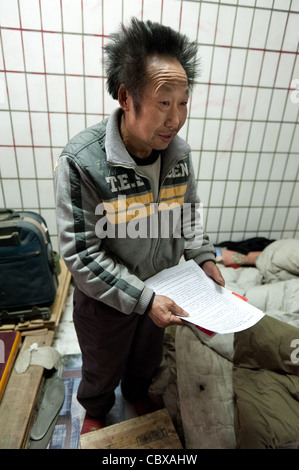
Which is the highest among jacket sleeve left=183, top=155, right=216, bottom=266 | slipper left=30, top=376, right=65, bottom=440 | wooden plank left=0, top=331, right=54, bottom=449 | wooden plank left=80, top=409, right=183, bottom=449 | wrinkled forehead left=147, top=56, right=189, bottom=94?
wrinkled forehead left=147, top=56, right=189, bottom=94

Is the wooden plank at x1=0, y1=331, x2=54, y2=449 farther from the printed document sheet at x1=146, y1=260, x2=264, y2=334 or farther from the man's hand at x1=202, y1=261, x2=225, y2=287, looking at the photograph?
the man's hand at x1=202, y1=261, x2=225, y2=287

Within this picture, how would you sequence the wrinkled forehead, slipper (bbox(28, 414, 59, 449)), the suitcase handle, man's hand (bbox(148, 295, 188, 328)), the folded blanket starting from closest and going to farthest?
the wrinkled forehead, man's hand (bbox(148, 295, 188, 328)), the folded blanket, slipper (bbox(28, 414, 59, 449)), the suitcase handle

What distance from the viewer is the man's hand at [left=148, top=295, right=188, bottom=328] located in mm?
929

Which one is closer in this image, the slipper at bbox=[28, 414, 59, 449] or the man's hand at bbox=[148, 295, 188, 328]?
the man's hand at bbox=[148, 295, 188, 328]

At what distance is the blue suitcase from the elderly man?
2.05 ft

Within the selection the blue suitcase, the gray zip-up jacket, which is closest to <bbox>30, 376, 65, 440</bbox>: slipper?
the blue suitcase

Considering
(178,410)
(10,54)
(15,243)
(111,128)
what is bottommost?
(178,410)

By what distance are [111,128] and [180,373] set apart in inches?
47.4

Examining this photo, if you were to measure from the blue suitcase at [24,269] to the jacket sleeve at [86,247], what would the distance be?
78cm

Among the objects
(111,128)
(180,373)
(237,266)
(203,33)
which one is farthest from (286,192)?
(111,128)

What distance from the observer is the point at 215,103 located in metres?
2.03

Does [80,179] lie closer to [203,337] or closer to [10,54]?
[203,337]

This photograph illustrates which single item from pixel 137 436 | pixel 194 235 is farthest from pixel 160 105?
pixel 137 436
